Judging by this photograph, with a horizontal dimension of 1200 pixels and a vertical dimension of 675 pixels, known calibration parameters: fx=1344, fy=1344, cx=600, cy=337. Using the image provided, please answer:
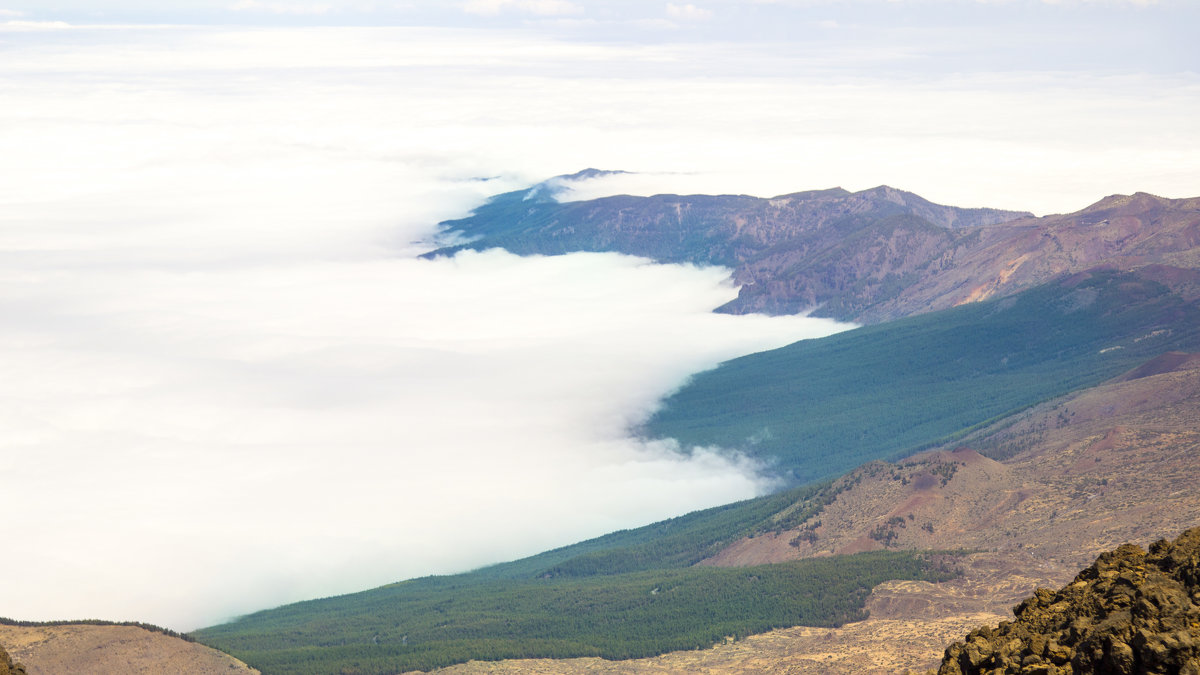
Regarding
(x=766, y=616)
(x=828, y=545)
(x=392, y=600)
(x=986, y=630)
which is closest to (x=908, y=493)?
(x=828, y=545)

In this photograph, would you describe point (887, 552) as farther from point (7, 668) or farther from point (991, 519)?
point (7, 668)

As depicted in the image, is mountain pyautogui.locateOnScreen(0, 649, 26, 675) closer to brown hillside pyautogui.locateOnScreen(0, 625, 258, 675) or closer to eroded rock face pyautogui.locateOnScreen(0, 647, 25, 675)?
eroded rock face pyautogui.locateOnScreen(0, 647, 25, 675)

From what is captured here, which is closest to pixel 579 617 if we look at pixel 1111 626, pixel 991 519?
pixel 991 519

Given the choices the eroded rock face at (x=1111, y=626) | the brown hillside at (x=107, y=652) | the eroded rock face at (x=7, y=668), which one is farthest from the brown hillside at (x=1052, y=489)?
→ the eroded rock face at (x=7, y=668)

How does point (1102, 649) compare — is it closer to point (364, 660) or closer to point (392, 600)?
point (364, 660)

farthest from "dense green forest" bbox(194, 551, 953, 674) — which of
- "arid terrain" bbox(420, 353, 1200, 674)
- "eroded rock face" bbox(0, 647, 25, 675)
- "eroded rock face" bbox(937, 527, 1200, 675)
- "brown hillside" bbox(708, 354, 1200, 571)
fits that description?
"eroded rock face" bbox(937, 527, 1200, 675)

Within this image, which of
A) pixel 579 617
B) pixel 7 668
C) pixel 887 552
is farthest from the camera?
pixel 887 552

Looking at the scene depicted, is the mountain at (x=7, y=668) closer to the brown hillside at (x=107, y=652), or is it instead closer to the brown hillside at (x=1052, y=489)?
the brown hillside at (x=107, y=652)
